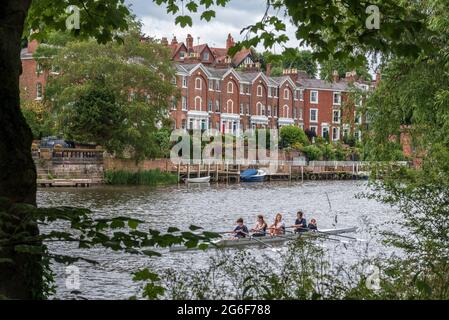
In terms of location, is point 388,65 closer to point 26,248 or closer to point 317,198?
point 26,248

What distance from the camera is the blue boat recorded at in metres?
75.8

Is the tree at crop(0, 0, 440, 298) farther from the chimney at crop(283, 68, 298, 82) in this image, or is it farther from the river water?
the chimney at crop(283, 68, 298, 82)

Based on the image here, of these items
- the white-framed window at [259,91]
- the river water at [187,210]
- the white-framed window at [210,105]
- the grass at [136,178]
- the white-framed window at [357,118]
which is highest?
the white-framed window at [259,91]

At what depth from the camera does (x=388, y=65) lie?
17.4 metres

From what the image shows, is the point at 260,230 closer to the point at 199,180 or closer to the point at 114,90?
the point at 114,90

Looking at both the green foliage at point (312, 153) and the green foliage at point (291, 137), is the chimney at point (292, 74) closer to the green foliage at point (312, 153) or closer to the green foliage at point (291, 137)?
the green foliage at point (291, 137)

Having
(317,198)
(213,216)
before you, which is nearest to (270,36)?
(213,216)

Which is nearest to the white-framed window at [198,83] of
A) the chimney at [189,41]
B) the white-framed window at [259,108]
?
the chimney at [189,41]

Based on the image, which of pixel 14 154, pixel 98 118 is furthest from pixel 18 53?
pixel 98 118

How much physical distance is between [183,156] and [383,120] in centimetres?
5479

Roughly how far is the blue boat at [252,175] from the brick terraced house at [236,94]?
41.7 ft

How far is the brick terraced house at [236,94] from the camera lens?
87.6 m

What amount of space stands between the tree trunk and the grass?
53.2 metres

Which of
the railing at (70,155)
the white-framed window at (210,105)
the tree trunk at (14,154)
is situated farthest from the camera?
the white-framed window at (210,105)
